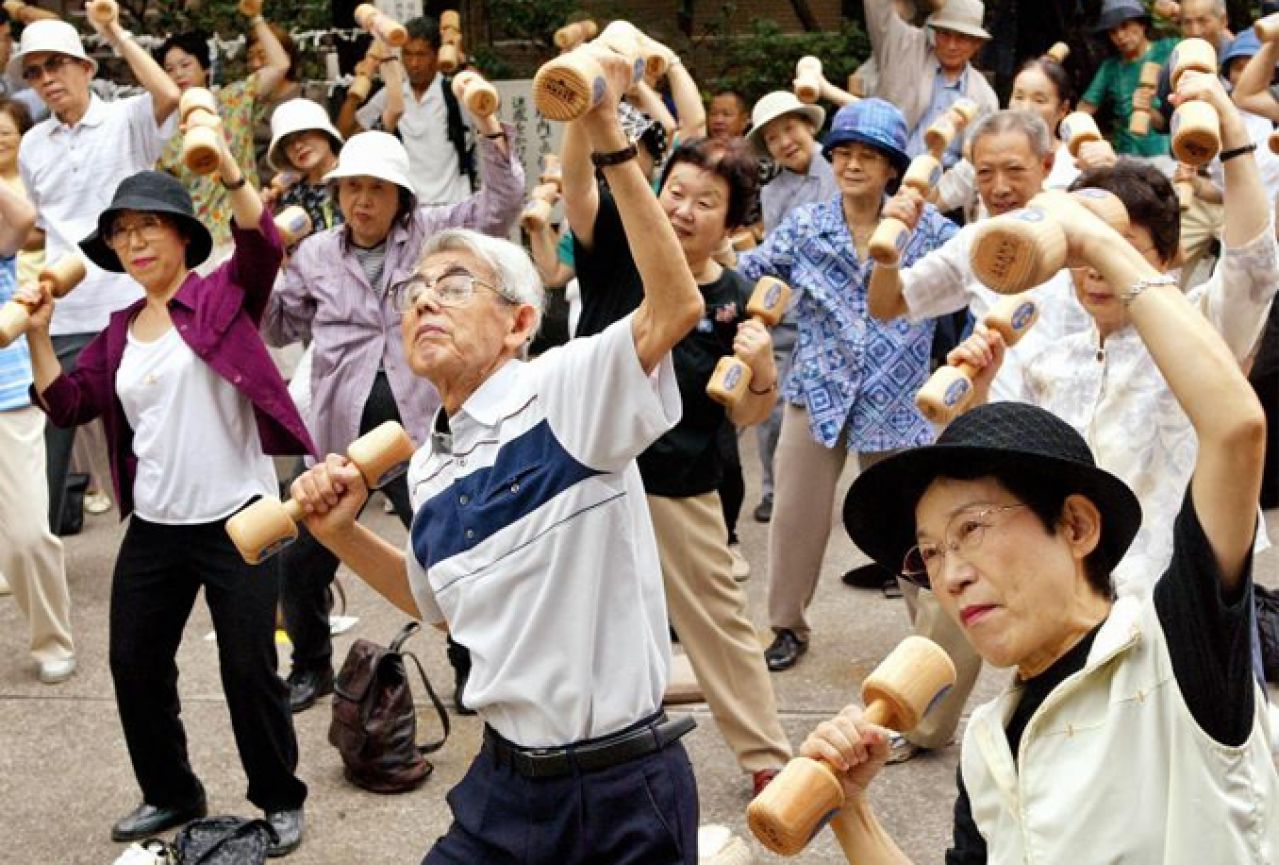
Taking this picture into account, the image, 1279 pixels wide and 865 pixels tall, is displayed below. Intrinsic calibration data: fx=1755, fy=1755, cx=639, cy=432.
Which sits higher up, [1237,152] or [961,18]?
[1237,152]

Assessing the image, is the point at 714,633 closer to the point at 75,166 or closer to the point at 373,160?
the point at 373,160

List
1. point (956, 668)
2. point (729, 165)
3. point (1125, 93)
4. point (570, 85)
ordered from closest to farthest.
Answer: point (570, 85), point (956, 668), point (729, 165), point (1125, 93)

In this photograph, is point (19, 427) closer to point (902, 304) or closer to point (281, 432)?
point (281, 432)

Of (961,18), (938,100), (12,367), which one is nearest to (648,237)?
(12,367)

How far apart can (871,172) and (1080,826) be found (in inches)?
160

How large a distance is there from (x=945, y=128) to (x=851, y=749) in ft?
14.5

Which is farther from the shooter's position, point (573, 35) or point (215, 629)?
point (573, 35)

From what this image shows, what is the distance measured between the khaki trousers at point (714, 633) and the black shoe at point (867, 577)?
86.7 inches

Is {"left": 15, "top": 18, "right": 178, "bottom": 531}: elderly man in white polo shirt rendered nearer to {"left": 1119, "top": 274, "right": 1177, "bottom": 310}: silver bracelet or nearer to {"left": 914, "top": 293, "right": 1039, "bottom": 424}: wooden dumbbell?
{"left": 914, "top": 293, "right": 1039, "bottom": 424}: wooden dumbbell

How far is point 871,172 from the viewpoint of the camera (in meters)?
6.06

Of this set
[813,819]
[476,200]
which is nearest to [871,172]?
[476,200]

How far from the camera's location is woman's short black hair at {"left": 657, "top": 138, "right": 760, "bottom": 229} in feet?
17.5

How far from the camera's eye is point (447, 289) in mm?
3594

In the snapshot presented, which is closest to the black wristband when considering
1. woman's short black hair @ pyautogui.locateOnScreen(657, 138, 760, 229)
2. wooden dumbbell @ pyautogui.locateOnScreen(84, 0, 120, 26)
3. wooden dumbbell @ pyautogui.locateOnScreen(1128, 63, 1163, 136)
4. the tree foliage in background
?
woman's short black hair @ pyautogui.locateOnScreen(657, 138, 760, 229)
